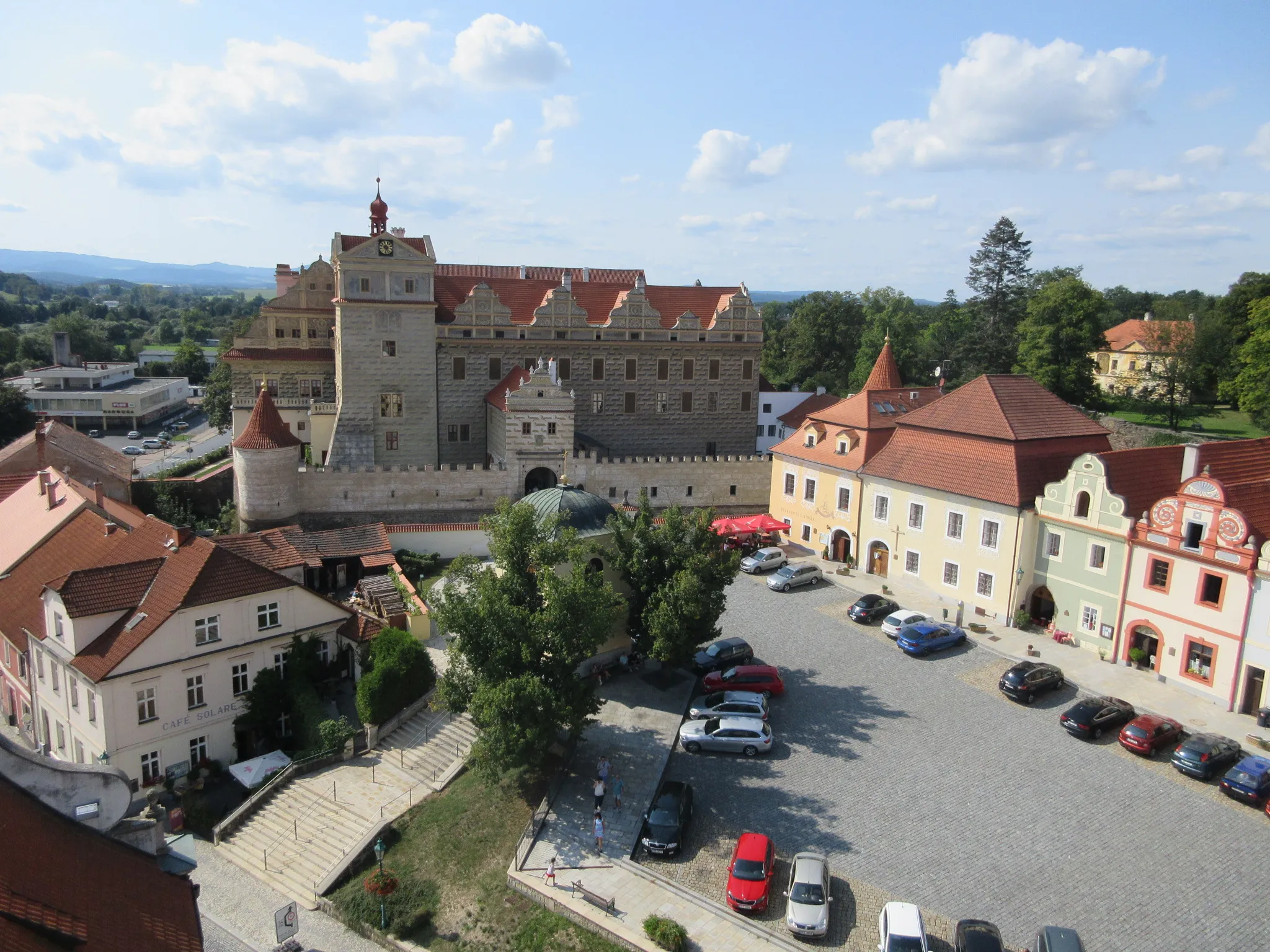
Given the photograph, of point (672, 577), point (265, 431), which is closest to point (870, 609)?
point (672, 577)

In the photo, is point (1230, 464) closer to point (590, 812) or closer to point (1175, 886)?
point (1175, 886)

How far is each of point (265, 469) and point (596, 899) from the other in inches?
1110

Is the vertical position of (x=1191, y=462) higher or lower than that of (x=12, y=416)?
higher

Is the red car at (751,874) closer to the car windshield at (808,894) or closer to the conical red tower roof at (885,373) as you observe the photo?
the car windshield at (808,894)

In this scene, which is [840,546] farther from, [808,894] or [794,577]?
[808,894]

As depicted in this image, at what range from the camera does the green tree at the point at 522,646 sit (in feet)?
69.7

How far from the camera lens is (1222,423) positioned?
2280 inches

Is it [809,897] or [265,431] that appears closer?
[809,897]

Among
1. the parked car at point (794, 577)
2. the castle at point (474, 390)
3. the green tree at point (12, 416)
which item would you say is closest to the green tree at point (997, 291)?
the castle at point (474, 390)

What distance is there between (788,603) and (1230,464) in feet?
53.4

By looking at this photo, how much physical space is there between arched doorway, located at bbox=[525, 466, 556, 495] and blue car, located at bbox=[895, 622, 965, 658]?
67.1 feet

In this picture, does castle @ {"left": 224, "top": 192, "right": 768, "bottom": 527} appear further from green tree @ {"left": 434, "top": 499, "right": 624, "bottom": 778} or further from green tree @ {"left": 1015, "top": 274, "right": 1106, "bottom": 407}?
green tree @ {"left": 434, "top": 499, "right": 624, "bottom": 778}

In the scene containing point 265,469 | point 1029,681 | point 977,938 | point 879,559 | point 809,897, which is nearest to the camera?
point 977,938

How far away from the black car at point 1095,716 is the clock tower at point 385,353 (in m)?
32.8
